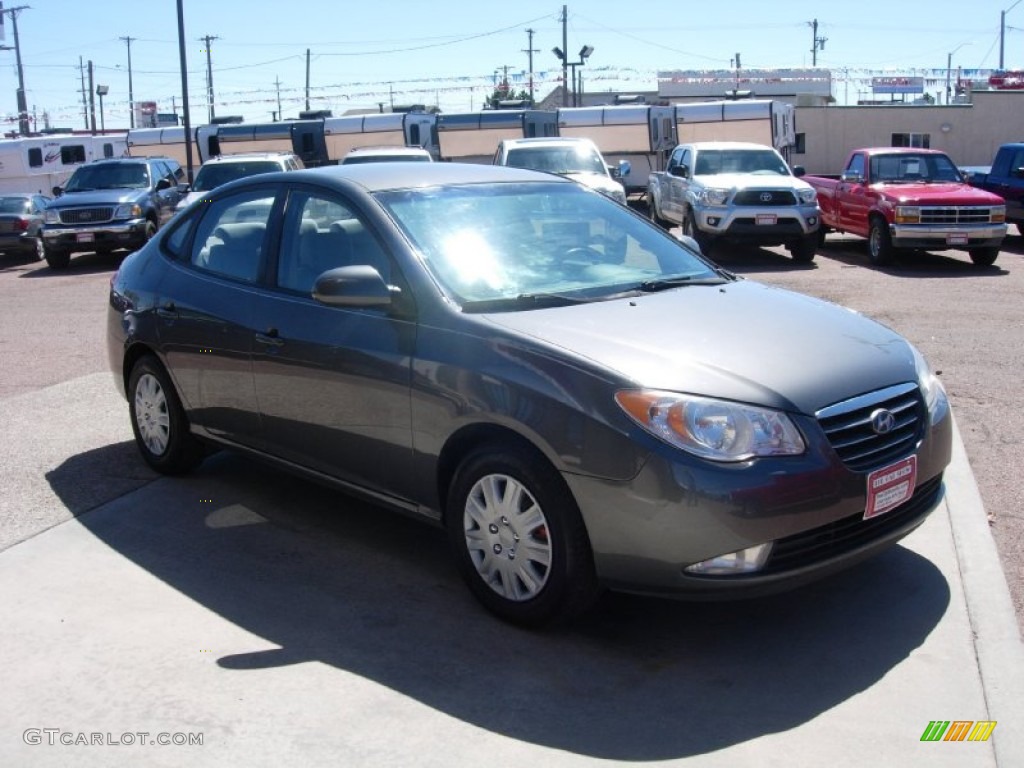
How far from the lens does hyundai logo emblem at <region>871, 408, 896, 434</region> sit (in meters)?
4.09

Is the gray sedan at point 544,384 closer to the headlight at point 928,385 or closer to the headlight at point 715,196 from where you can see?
the headlight at point 928,385

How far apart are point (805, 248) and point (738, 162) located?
216 cm

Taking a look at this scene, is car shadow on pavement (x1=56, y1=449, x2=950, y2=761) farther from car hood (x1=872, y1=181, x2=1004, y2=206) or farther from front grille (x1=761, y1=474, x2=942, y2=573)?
car hood (x1=872, y1=181, x2=1004, y2=206)

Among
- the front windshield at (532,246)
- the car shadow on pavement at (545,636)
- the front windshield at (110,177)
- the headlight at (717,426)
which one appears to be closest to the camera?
the car shadow on pavement at (545,636)

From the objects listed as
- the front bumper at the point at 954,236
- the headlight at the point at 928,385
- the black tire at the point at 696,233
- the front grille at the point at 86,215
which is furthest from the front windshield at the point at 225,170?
the headlight at the point at 928,385

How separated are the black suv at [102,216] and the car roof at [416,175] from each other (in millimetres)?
15476

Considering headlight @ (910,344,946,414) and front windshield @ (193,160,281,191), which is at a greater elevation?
front windshield @ (193,160,281,191)

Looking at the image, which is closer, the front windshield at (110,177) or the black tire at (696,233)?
the black tire at (696,233)

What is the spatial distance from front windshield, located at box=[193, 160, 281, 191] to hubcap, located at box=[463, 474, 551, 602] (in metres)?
16.7

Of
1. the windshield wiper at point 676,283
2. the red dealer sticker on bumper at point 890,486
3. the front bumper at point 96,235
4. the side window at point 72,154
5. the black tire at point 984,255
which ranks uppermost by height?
the side window at point 72,154

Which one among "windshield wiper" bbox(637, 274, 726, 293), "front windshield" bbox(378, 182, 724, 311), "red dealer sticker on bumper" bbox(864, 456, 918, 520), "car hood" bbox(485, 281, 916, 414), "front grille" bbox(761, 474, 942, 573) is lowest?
"front grille" bbox(761, 474, 942, 573)

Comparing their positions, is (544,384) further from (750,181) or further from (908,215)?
(750,181)

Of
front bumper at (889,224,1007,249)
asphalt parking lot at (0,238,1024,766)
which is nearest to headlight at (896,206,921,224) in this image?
front bumper at (889,224,1007,249)

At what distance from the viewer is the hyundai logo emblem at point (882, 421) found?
13.4 ft
